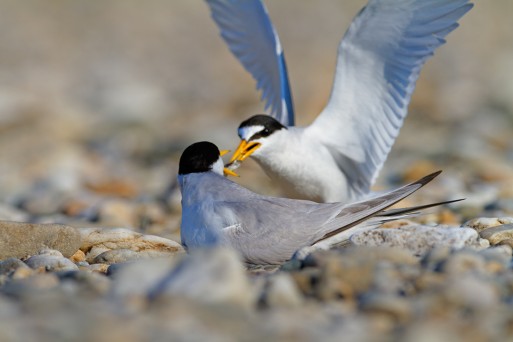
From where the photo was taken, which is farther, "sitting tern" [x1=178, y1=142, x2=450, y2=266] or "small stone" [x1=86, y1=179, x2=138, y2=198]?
"small stone" [x1=86, y1=179, x2=138, y2=198]

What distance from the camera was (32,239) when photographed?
3.89 meters

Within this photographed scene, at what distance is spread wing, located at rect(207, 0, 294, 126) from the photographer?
18.8ft

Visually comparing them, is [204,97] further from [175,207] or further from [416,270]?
[416,270]

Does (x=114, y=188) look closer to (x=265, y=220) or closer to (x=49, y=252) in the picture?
(x=49, y=252)

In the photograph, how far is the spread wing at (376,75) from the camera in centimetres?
494

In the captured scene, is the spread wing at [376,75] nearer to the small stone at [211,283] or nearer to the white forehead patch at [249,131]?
the white forehead patch at [249,131]

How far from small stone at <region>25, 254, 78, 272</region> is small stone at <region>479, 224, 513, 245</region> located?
166cm

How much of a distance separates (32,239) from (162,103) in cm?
1053

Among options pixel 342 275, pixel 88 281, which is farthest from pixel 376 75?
pixel 88 281

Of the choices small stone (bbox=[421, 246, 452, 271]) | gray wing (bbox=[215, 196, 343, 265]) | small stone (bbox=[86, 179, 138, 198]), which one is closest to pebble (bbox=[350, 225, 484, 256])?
gray wing (bbox=[215, 196, 343, 265])

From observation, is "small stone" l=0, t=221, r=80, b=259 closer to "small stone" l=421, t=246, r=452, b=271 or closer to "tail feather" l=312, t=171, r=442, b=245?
"tail feather" l=312, t=171, r=442, b=245

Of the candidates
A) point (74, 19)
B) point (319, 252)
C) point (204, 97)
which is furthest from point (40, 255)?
point (74, 19)

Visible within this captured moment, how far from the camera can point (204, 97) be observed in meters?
14.8

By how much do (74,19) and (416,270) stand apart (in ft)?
61.0
